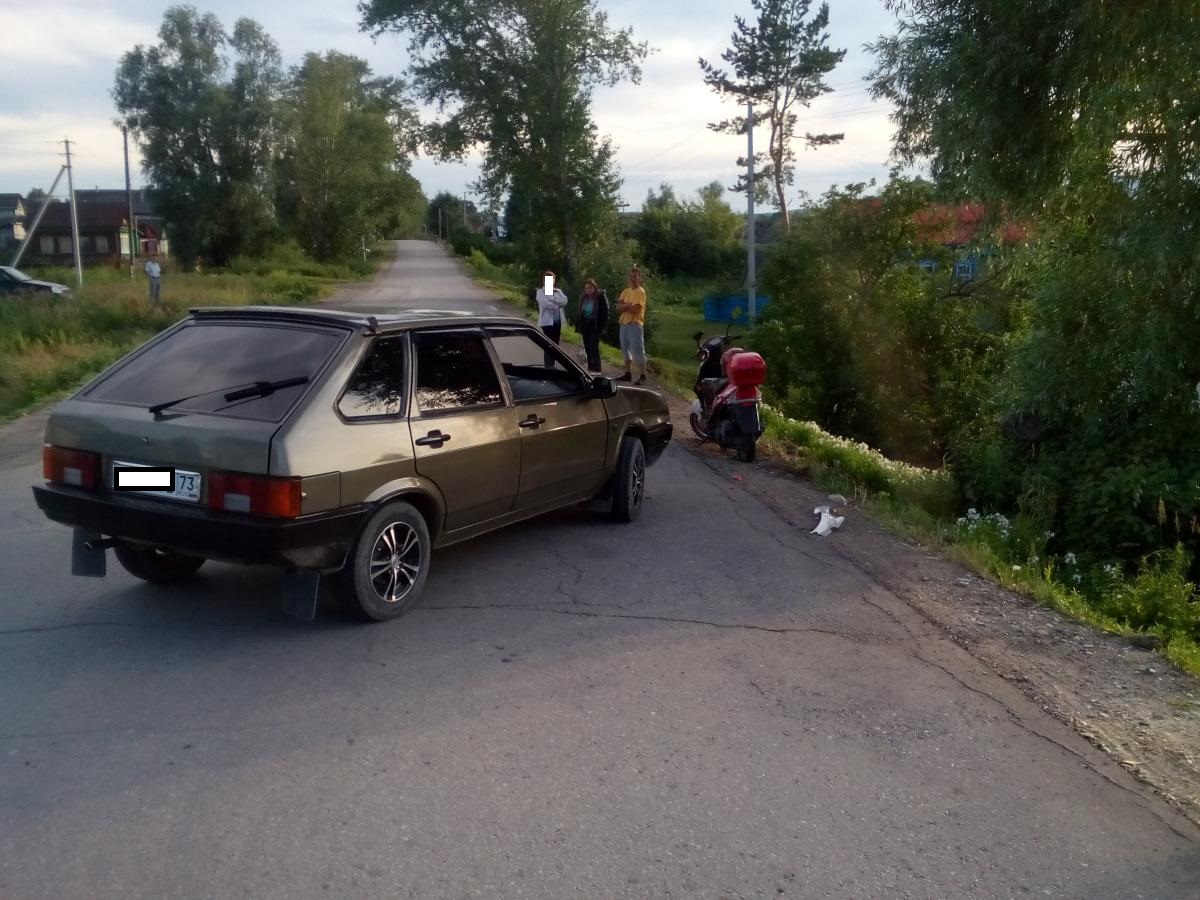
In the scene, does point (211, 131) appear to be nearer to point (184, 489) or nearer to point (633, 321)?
point (633, 321)

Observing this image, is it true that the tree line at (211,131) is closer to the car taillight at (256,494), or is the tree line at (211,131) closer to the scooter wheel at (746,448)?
the scooter wheel at (746,448)

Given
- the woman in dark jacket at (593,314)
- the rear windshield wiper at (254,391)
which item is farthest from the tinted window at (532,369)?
the woman in dark jacket at (593,314)

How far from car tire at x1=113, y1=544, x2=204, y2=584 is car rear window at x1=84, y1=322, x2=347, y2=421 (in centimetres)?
93

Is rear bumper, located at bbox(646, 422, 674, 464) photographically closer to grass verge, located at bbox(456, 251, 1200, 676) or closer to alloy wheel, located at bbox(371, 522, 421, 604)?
grass verge, located at bbox(456, 251, 1200, 676)

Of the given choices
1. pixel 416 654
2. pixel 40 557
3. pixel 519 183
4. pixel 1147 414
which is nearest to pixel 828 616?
pixel 416 654

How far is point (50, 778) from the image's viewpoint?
405cm

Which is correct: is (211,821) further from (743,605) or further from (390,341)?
(743,605)

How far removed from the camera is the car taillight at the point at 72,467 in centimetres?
559

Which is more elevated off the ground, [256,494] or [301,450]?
Result: [301,450]

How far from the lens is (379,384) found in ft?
19.3

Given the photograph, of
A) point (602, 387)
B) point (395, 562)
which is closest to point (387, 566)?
point (395, 562)

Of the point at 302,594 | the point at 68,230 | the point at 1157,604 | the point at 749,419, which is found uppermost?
the point at 68,230

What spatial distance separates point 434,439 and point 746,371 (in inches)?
232

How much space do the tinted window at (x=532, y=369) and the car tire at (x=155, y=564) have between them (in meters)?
2.24
